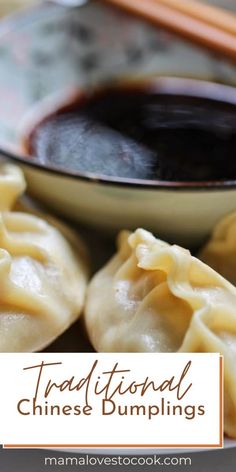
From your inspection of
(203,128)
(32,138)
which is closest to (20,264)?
(32,138)

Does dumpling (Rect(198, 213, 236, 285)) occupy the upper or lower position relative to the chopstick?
lower

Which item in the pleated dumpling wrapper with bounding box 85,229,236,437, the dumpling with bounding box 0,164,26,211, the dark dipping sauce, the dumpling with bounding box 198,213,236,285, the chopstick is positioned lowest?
the pleated dumpling wrapper with bounding box 85,229,236,437

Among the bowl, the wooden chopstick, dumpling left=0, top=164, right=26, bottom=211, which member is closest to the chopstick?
the wooden chopstick

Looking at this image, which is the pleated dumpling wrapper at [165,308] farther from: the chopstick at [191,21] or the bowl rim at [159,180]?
the chopstick at [191,21]

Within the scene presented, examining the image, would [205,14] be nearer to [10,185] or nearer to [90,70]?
[90,70]

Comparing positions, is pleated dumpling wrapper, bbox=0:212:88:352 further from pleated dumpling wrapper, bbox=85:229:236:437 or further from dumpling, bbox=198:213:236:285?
dumpling, bbox=198:213:236:285

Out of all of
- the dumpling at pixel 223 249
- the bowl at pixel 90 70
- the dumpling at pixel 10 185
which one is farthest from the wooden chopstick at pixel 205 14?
the dumpling at pixel 10 185

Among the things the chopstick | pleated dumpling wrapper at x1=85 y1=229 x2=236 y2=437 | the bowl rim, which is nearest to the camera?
pleated dumpling wrapper at x1=85 y1=229 x2=236 y2=437
